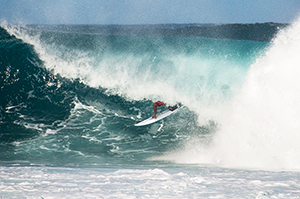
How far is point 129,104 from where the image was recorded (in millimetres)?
11289

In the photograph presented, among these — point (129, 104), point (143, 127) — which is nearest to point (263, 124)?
point (143, 127)

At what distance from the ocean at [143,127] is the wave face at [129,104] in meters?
0.04

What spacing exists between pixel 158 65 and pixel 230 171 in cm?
910

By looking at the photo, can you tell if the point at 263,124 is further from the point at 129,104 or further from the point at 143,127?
the point at 129,104

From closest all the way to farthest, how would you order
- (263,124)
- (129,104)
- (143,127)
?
(263,124) → (143,127) → (129,104)

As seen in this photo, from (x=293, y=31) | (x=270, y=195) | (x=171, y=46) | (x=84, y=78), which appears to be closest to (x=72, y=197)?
(x=270, y=195)

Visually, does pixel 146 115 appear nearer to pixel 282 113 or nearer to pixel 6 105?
pixel 282 113

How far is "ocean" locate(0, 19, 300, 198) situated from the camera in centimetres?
520

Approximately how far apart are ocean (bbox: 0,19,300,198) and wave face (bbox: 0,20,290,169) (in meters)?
0.04

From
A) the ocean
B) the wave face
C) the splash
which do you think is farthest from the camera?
the wave face

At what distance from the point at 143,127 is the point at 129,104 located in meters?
1.73

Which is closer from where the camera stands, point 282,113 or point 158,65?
point 282,113

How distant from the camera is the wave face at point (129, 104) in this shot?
25.6 ft

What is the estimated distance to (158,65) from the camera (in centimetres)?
1448
